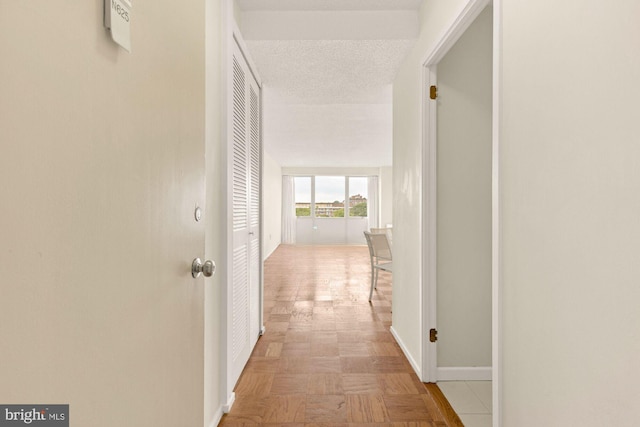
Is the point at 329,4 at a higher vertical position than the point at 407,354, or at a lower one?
higher

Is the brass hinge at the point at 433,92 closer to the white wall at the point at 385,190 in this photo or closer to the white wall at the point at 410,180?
the white wall at the point at 410,180

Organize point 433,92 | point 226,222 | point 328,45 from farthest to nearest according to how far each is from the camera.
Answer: point 328,45 < point 433,92 < point 226,222

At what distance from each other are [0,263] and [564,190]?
1237 mm

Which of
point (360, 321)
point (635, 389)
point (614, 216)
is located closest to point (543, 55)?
point (614, 216)

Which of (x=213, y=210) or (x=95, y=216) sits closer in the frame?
(x=95, y=216)

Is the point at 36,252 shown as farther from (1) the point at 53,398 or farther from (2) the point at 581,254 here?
(2) the point at 581,254

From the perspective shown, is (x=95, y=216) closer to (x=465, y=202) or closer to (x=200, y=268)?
(x=200, y=268)

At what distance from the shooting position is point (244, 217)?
2.33 m

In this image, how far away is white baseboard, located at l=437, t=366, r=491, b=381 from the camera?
2.23 metres

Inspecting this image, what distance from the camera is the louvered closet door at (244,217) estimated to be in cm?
205

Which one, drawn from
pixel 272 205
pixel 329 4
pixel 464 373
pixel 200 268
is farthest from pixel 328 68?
pixel 272 205

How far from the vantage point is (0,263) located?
1.47 feet

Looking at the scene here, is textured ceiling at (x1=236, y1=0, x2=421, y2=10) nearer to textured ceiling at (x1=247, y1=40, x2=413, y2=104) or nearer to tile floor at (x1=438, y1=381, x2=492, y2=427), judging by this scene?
textured ceiling at (x1=247, y1=40, x2=413, y2=104)

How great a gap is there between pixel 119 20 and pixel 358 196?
33.3 feet
